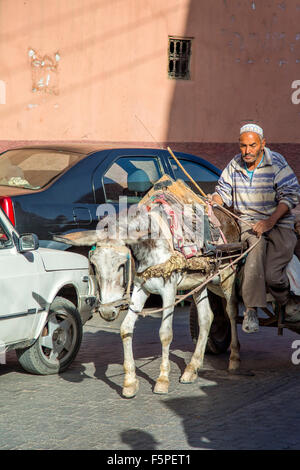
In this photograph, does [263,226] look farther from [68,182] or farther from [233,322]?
[68,182]

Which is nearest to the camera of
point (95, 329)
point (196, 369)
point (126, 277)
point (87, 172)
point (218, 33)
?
point (126, 277)

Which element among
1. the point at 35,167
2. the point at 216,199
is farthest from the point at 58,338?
the point at 35,167

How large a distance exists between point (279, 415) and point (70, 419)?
1.53 meters

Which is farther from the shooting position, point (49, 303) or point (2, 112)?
point (2, 112)

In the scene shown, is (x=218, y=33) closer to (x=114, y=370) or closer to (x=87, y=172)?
(x=87, y=172)

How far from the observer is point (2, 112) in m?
17.2

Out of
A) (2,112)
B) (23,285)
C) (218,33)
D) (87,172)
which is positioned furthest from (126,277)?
(218,33)

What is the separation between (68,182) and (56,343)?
2139mm

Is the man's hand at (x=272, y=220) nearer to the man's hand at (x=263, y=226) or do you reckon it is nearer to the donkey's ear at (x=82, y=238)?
the man's hand at (x=263, y=226)

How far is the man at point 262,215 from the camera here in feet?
22.8

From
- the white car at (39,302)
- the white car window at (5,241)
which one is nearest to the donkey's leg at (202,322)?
the white car at (39,302)

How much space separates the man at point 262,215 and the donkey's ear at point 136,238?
42.8 inches

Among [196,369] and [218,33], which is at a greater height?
[218,33]

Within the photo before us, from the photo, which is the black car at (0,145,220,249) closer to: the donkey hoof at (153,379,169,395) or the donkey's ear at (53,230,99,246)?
the donkey's ear at (53,230,99,246)
